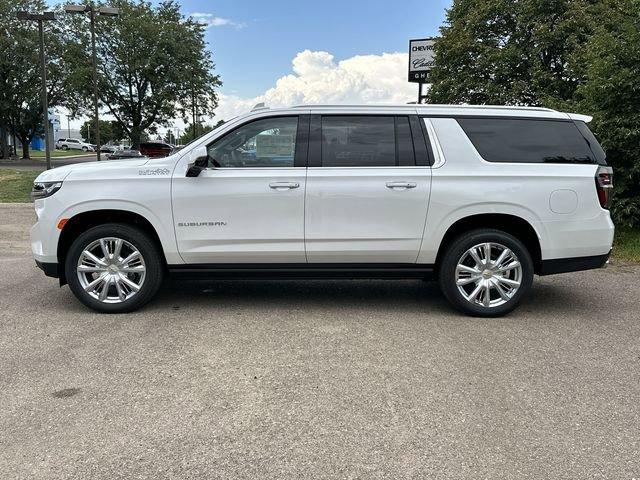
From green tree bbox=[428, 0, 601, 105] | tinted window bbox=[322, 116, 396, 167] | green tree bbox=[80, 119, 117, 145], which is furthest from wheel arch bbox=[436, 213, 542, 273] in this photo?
green tree bbox=[80, 119, 117, 145]

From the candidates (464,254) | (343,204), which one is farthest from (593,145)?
(343,204)

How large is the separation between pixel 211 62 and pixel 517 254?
36772mm

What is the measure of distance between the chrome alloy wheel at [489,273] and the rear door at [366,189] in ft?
1.63

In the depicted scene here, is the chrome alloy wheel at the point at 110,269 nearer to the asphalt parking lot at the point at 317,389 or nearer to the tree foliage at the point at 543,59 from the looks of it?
the asphalt parking lot at the point at 317,389

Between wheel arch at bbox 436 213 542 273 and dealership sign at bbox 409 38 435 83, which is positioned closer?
wheel arch at bbox 436 213 542 273

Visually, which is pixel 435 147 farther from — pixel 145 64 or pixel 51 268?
pixel 145 64

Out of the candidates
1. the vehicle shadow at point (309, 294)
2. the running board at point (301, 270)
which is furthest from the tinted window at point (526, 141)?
the vehicle shadow at point (309, 294)

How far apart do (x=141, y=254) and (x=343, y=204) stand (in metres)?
1.93

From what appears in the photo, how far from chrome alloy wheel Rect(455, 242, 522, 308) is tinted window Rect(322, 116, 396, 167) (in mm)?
1164

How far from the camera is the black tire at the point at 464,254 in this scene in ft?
16.8

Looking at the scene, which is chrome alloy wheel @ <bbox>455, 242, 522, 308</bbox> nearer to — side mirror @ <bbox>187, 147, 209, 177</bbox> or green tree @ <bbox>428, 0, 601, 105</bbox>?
side mirror @ <bbox>187, 147, 209, 177</bbox>

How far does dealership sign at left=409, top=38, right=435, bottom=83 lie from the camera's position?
68.6 feet

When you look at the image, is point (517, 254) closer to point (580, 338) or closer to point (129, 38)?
point (580, 338)

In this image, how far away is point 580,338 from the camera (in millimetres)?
4703
